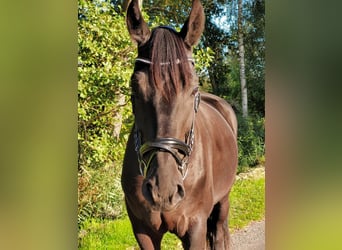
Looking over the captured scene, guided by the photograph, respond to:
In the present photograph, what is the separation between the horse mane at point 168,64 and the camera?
4.82ft

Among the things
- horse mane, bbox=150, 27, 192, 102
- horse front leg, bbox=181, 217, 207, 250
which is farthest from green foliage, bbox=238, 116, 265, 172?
horse mane, bbox=150, 27, 192, 102

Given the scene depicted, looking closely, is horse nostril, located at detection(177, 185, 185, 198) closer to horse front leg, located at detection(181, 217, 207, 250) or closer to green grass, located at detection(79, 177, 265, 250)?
horse front leg, located at detection(181, 217, 207, 250)

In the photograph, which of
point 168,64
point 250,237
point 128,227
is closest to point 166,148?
point 168,64

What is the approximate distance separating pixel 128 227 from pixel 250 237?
823mm

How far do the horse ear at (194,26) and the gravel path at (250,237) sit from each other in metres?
1.33

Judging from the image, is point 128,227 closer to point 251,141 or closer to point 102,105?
point 102,105

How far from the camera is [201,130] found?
2025mm

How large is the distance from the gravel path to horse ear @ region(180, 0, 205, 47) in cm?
133

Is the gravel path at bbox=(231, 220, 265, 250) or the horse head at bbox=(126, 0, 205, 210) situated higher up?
the horse head at bbox=(126, 0, 205, 210)

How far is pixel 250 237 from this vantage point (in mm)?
2539

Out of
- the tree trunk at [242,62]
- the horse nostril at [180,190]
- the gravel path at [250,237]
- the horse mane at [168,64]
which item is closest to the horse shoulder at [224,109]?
the tree trunk at [242,62]

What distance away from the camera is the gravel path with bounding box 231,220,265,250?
2.42m
